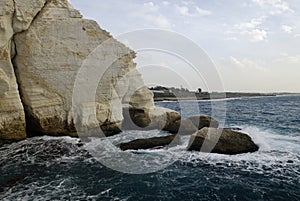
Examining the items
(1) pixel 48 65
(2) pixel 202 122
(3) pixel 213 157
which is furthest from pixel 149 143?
(1) pixel 48 65

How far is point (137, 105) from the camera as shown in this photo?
→ 2042 cm

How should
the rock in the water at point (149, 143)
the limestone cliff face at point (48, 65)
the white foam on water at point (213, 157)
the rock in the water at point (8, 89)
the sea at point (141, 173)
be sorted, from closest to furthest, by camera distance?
the sea at point (141, 173) < the white foam on water at point (213, 157) < the rock in the water at point (8, 89) < the rock in the water at point (149, 143) < the limestone cliff face at point (48, 65)

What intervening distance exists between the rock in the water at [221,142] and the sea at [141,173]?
367 mm

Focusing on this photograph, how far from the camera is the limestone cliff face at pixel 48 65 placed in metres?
13.4

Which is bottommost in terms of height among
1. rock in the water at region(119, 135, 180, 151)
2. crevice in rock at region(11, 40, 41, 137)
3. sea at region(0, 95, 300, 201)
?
sea at region(0, 95, 300, 201)

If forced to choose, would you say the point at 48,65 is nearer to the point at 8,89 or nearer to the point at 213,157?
the point at 8,89

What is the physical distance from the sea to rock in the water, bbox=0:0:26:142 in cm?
97

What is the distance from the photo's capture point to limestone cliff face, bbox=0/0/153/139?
13430mm

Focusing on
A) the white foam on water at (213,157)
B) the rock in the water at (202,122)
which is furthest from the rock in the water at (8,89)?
the rock in the water at (202,122)

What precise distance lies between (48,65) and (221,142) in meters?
10.8

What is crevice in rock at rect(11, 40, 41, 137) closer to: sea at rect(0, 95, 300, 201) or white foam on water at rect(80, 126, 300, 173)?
sea at rect(0, 95, 300, 201)

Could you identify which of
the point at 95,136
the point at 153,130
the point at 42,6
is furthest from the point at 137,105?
the point at 42,6

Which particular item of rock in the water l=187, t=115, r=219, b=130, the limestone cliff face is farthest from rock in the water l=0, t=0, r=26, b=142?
rock in the water l=187, t=115, r=219, b=130

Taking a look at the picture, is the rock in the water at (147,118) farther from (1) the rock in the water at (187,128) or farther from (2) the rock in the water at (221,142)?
(2) the rock in the water at (221,142)
